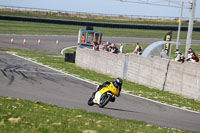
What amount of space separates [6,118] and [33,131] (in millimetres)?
1177

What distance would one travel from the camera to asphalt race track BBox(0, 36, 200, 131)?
1377cm

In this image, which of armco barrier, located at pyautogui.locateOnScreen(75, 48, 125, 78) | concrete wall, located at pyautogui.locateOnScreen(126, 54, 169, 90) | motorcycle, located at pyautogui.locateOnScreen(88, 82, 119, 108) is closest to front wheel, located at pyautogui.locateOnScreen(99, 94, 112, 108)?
motorcycle, located at pyautogui.locateOnScreen(88, 82, 119, 108)

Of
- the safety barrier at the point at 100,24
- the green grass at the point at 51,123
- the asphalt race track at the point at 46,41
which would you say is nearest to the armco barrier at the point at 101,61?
the asphalt race track at the point at 46,41

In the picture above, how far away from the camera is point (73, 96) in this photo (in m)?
17.3

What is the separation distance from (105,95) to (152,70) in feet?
29.6

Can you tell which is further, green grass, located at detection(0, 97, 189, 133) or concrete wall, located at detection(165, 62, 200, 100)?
concrete wall, located at detection(165, 62, 200, 100)

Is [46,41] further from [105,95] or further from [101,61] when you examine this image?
[105,95]

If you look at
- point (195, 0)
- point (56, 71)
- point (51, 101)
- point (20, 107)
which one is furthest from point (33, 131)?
point (195, 0)

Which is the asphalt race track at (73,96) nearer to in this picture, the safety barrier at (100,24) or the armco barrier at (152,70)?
the armco barrier at (152,70)

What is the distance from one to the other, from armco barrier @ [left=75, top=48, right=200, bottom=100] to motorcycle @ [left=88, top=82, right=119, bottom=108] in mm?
6410

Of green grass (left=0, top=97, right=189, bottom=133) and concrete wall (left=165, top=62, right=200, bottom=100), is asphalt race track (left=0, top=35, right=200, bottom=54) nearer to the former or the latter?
concrete wall (left=165, top=62, right=200, bottom=100)

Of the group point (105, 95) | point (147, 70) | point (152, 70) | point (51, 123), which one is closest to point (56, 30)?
point (147, 70)

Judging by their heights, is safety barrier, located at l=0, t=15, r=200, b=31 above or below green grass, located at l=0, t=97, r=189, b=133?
above

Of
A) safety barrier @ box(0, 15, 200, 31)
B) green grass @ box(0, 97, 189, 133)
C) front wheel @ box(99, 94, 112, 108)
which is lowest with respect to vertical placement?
front wheel @ box(99, 94, 112, 108)
